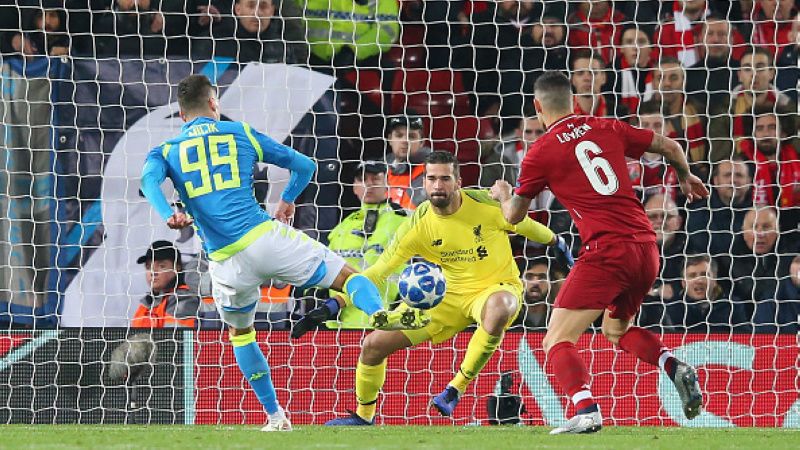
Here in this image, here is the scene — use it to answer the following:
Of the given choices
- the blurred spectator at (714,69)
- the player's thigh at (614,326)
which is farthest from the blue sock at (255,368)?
the blurred spectator at (714,69)

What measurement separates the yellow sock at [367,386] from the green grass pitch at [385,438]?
47 cm

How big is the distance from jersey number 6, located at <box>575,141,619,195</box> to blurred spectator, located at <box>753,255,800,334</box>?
3.49 metres

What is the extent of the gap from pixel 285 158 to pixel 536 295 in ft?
11.0

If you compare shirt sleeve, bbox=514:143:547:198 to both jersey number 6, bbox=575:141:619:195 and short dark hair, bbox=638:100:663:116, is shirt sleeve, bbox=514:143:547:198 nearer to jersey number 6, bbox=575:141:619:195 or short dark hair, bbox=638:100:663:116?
jersey number 6, bbox=575:141:619:195

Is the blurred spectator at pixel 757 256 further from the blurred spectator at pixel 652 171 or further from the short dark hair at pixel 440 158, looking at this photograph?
the short dark hair at pixel 440 158

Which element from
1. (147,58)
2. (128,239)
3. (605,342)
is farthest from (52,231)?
(605,342)

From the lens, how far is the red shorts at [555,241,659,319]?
279 inches

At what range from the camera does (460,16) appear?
11.2 metres

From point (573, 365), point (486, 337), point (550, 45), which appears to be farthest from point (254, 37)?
point (573, 365)

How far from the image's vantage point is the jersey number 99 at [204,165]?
289 inches

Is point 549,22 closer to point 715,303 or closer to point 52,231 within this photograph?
point 715,303

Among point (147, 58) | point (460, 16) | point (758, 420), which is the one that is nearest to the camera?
point (758, 420)

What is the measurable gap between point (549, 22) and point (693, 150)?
1547mm

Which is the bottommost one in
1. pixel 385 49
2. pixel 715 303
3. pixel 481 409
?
pixel 481 409
